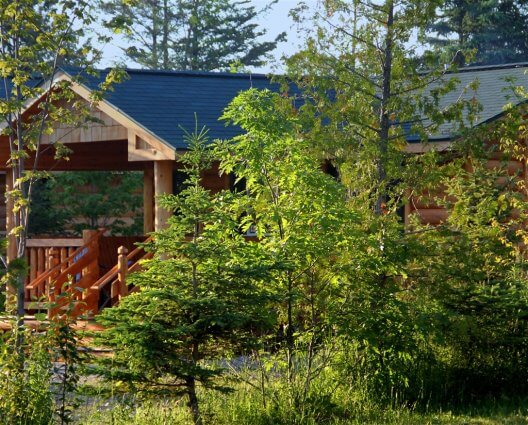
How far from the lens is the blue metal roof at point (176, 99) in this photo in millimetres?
16511

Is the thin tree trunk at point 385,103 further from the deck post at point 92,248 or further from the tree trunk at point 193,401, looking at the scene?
the deck post at point 92,248

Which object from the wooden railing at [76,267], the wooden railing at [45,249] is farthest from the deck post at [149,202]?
the wooden railing at [76,267]

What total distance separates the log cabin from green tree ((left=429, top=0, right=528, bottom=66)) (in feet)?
80.3

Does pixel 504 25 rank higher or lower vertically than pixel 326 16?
higher

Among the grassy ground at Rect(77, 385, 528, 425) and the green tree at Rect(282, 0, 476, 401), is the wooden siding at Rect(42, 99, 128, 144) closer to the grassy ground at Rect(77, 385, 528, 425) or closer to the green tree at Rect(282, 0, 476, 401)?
the green tree at Rect(282, 0, 476, 401)

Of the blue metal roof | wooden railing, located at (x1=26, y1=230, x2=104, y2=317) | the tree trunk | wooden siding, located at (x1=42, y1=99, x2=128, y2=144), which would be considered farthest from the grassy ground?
wooden siding, located at (x1=42, y1=99, x2=128, y2=144)

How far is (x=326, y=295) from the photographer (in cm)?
1032

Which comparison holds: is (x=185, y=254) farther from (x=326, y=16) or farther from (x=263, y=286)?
(x=326, y=16)

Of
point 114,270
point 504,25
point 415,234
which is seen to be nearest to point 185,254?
point 415,234

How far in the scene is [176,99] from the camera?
1850 centimetres

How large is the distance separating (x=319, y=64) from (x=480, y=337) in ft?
11.3

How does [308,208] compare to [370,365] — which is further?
[370,365]

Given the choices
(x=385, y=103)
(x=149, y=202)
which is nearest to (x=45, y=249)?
(x=149, y=202)

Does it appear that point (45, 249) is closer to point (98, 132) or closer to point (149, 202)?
point (98, 132)
